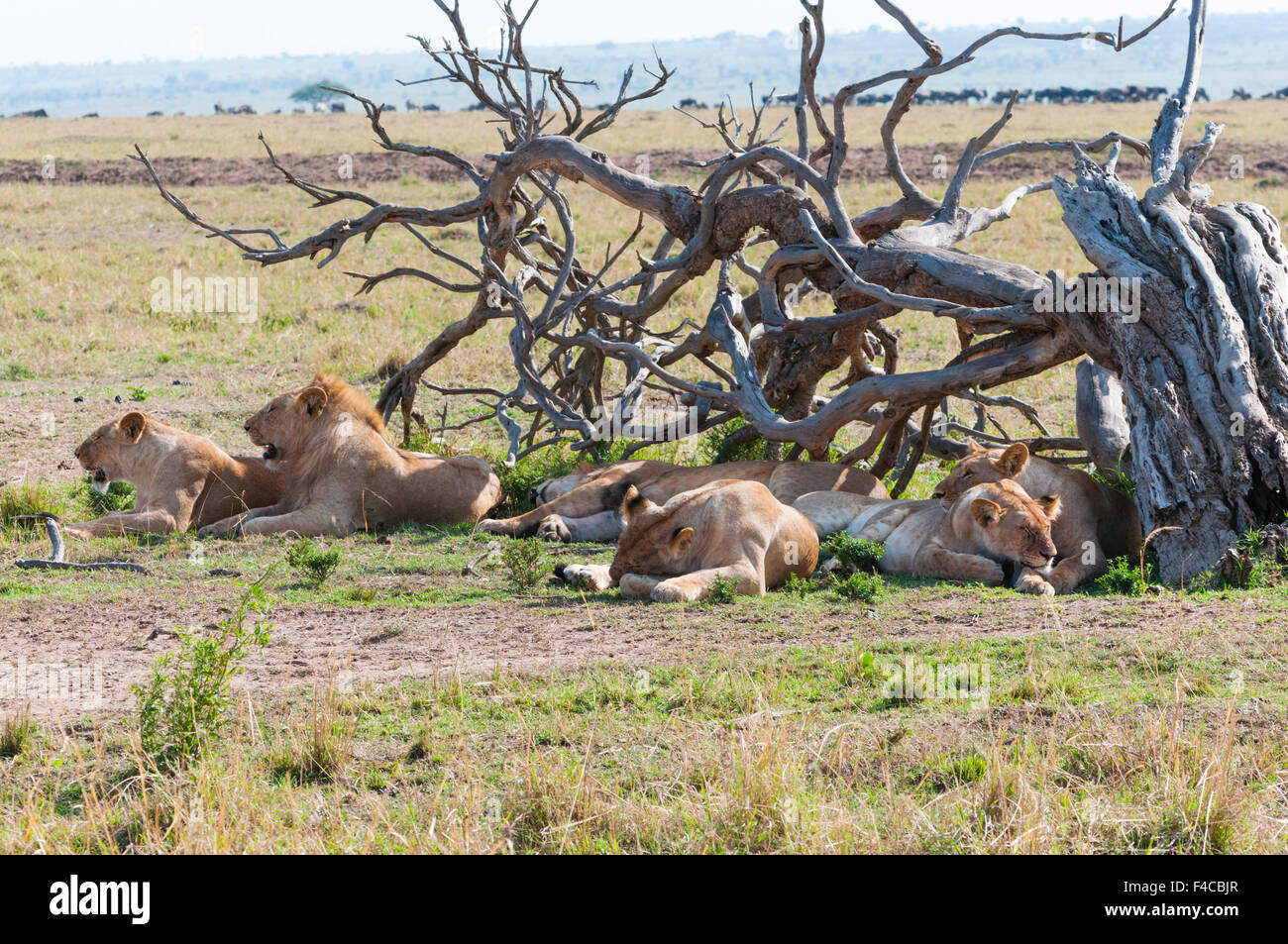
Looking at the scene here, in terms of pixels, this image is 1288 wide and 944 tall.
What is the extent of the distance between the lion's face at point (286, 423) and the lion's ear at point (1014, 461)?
4.43 m

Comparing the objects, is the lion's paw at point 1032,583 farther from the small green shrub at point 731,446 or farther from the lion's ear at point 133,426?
the lion's ear at point 133,426

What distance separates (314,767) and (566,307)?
18.7 ft

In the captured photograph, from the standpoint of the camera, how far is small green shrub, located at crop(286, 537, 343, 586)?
7.61 metres

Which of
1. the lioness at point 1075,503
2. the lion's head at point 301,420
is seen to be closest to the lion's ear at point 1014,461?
the lioness at point 1075,503

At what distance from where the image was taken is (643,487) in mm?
9125

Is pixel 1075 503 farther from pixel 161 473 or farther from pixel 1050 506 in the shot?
pixel 161 473

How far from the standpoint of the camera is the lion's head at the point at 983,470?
7.98 metres

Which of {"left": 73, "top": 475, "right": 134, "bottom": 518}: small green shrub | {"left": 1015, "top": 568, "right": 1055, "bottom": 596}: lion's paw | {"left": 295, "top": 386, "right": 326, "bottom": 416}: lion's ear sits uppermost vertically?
{"left": 295, "top": 386, "right": 326, "bottom": 416}: lion's ear

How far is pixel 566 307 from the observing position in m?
10.1

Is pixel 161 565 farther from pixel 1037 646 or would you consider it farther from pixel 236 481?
pixel 1037 646

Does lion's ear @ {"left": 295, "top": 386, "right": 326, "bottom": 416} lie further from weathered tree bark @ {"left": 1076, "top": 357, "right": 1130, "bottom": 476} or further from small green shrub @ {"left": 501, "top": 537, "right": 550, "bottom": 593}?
weathered tree bark @ {"left": 1076, "top": 357, "right": 1130, "bottom": 476}

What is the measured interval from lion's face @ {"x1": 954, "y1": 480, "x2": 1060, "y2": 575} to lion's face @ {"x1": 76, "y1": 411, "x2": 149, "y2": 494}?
5.23 meters

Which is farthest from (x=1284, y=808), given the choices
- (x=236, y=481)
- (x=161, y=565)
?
(x=236, y=481)

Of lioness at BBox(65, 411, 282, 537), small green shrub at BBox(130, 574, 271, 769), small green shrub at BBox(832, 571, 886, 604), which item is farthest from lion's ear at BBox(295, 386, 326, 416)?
small green shrub at BBox(130, 574, 271, 769)
